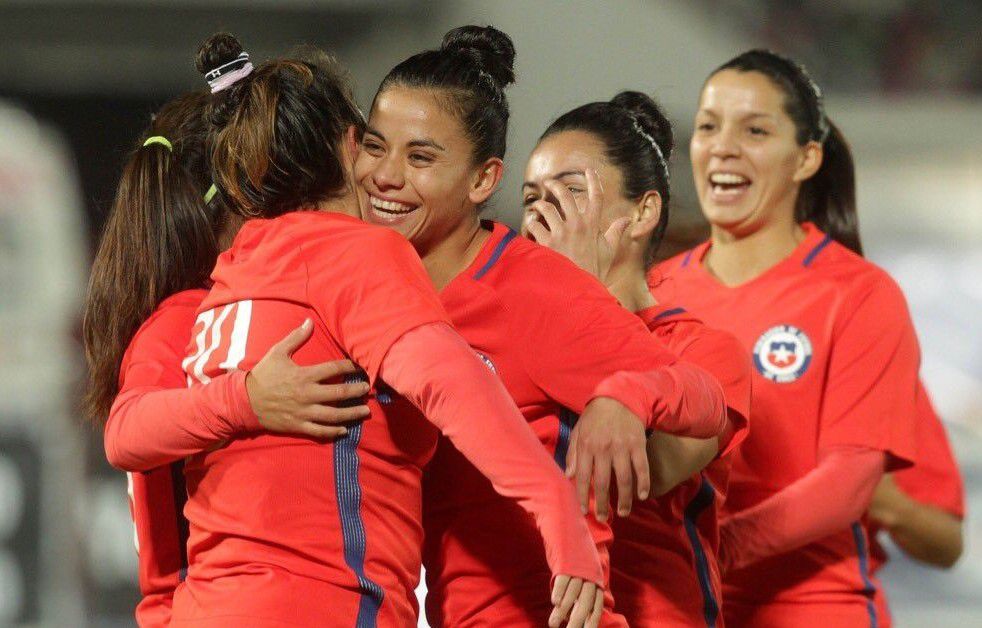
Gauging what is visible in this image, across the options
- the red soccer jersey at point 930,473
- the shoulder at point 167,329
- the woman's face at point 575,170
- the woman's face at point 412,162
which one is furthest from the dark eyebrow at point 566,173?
the red soccer jersey at point 930,473

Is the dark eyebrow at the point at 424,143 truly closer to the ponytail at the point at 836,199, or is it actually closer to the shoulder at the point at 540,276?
the shoulder at the point at 540,276

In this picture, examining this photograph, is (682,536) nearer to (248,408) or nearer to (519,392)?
(519,392)

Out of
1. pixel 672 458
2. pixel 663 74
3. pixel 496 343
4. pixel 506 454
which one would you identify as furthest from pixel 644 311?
pixel 663 74

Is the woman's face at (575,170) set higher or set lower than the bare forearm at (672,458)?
higher

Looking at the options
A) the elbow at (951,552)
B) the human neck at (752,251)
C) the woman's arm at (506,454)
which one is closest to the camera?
the woman's arm at (506,454)

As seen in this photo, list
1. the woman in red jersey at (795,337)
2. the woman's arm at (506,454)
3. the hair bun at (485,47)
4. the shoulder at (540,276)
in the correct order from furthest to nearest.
A: the woman in red jersey at (795,337), the hair bun at (485,47), the shoulder at (540,276), the woman's arm at (506,454)

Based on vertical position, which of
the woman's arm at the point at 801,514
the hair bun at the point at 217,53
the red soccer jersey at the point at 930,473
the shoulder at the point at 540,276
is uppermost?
the hair bun at the point at 217,53

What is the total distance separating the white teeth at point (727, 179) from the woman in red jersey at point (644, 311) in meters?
0.51

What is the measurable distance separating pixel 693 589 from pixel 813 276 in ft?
3.28

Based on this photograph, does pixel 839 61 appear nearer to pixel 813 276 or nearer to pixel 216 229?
pixel 813 276

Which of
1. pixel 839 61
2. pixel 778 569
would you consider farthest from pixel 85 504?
pixel 839 61

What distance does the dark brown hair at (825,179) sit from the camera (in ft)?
10.7

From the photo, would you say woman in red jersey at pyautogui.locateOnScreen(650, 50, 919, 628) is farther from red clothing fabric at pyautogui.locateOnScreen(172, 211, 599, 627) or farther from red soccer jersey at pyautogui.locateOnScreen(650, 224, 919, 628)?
red clothing fabric at pyautogui.locateOnScreen(172, 211, 599, 627)

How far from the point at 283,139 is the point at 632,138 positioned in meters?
0.84
